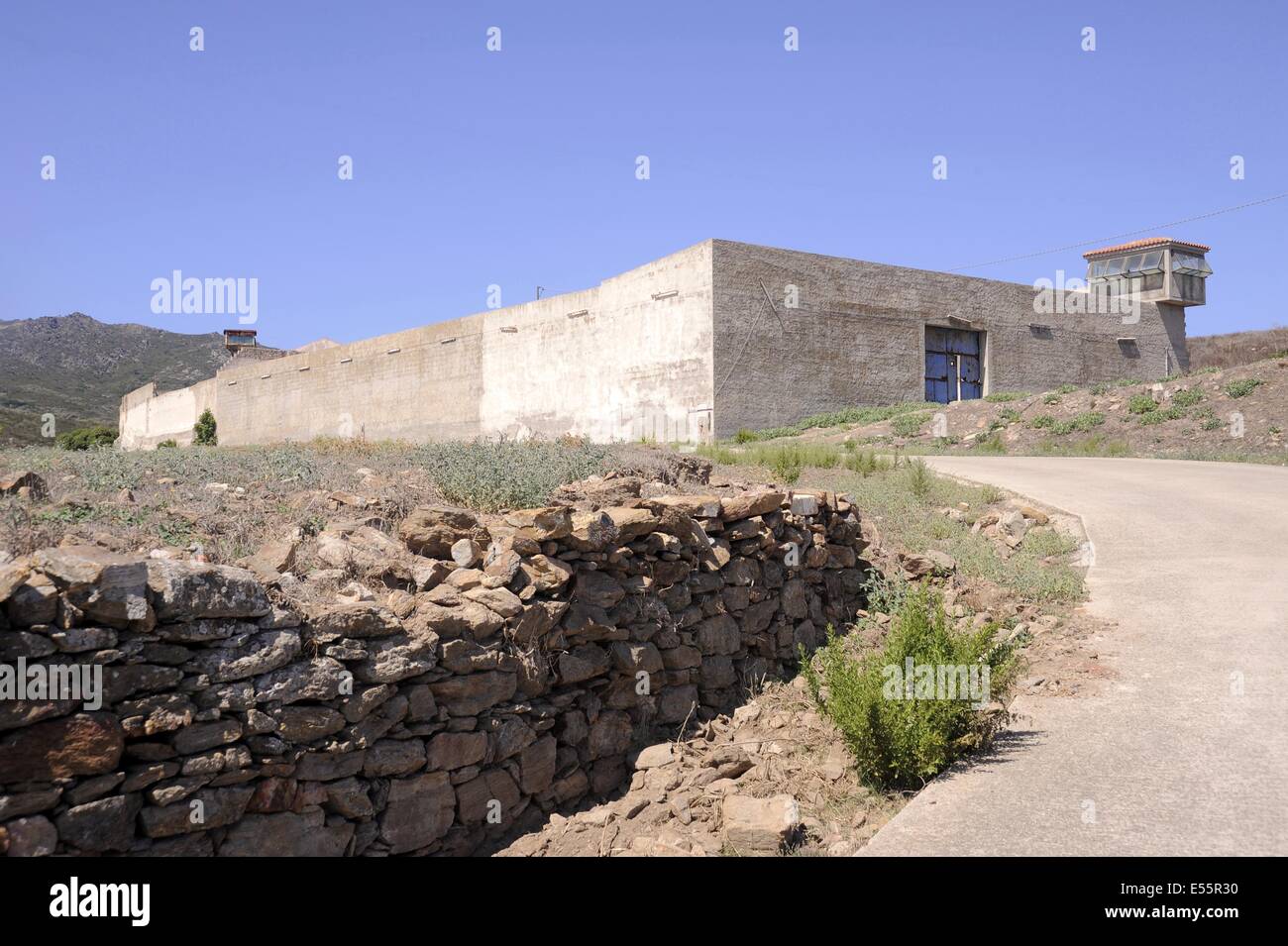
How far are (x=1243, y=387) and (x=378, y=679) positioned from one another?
22.0 m

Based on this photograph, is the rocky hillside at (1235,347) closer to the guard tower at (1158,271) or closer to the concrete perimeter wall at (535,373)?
the guard tower at (1158,271)

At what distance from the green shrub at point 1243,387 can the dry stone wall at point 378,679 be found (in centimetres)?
1810

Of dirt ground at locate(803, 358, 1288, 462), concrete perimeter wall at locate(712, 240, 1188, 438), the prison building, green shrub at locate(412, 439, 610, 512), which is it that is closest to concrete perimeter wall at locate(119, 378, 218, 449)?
the prison building

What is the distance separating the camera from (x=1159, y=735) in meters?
5.42

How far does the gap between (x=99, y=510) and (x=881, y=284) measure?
78.3 ft

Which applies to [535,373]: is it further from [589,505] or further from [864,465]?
[589,505]

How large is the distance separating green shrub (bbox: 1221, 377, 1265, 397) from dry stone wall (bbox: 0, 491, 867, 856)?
18.1 m

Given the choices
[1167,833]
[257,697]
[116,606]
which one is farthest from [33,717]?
[1167,833]

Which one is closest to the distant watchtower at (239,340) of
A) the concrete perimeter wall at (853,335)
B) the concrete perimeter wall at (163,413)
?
the concrete perimeter wall at (163,413)

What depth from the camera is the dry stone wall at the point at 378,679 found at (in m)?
4.16

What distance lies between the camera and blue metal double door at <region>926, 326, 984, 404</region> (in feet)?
92.3

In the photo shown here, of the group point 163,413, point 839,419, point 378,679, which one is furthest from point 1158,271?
point 163,413
